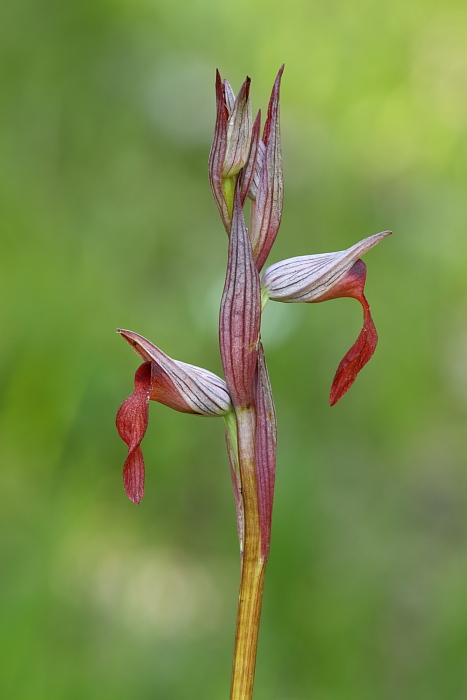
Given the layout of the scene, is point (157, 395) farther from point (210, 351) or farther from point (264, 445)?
point (210, 351)

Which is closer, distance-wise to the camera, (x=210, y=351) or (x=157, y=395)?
(x=157, y=395)

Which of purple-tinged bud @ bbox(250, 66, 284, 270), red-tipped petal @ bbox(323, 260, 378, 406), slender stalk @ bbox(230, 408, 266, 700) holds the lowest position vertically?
slender stalk @ bbox(230, 408, 266, 700)

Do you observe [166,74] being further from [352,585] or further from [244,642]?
[244,642]

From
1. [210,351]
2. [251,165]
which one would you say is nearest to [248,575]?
[251,165]

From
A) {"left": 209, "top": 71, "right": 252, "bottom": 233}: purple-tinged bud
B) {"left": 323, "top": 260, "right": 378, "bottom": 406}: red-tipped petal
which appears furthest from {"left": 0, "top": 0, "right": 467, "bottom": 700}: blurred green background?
{"left": 209, "top": 71, "right": 252, "bottom": 233}: purple-tinged bud

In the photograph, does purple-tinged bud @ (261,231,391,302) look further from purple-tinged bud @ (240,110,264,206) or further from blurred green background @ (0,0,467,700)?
blurred green background @ (0,0,467,700)

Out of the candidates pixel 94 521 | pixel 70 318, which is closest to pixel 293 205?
pixel 70 318

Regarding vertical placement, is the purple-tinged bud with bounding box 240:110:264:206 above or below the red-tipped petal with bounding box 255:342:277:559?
above
